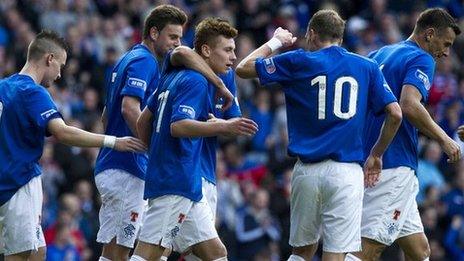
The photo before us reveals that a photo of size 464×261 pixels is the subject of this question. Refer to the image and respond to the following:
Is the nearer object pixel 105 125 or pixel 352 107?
pixel 352 107

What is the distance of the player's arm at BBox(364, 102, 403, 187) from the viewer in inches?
510

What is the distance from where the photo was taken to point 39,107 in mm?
13188

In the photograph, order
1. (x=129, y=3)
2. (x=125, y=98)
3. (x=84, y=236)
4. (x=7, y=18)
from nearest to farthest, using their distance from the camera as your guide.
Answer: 1. (x=125, y=98)
2. (x=84, y=236)
3. (x=7, y=18)
4. (x=129, y=3)

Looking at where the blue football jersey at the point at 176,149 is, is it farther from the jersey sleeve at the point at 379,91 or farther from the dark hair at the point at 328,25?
the jersey sleeve at the point at 379,91

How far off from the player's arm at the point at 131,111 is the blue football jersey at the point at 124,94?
0.29ft

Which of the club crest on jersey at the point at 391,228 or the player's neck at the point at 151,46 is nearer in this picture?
the club crest on jersey at the point at 391,228

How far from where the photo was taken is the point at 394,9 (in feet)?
93.9

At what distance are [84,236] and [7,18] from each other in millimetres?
5923

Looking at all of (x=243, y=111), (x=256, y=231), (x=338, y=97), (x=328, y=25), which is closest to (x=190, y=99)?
(x=338, y=97)

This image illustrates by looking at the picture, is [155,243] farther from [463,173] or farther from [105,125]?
[463,173]

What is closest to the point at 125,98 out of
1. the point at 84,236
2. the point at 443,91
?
the point at 84,236

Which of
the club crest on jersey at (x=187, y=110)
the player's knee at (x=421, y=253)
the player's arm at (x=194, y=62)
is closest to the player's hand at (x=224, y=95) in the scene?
the player's arm at (x=194, y=62)

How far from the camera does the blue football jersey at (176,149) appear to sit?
41.3 feet

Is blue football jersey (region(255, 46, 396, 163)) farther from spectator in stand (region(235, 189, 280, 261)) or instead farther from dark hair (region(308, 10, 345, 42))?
spectator in stand (region(235, 189, 280, 261))
